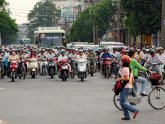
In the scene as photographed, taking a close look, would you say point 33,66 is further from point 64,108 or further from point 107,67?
point 64,108

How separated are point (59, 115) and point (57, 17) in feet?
579

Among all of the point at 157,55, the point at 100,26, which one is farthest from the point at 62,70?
the point at 100,26

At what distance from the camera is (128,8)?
2135 inches

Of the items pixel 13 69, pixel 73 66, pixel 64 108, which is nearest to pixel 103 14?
pixel 73 66

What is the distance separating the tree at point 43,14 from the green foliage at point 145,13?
130 metres

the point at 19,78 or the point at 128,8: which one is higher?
the point at 128,8

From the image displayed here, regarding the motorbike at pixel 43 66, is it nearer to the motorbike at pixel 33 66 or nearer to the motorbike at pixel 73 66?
the motorbike at pixel 33 66

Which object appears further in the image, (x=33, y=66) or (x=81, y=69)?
(x=33, y=66)

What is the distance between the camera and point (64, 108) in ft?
54.9

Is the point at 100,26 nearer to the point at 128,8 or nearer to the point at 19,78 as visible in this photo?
the point at 128,8

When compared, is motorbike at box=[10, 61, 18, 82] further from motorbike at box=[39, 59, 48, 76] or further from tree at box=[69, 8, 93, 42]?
tree at box=[69, 8, 93, 42]

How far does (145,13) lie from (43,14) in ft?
436

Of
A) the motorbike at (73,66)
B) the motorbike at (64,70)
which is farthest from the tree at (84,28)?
the motorbike at (64,70)

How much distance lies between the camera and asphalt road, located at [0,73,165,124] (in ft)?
46.4
